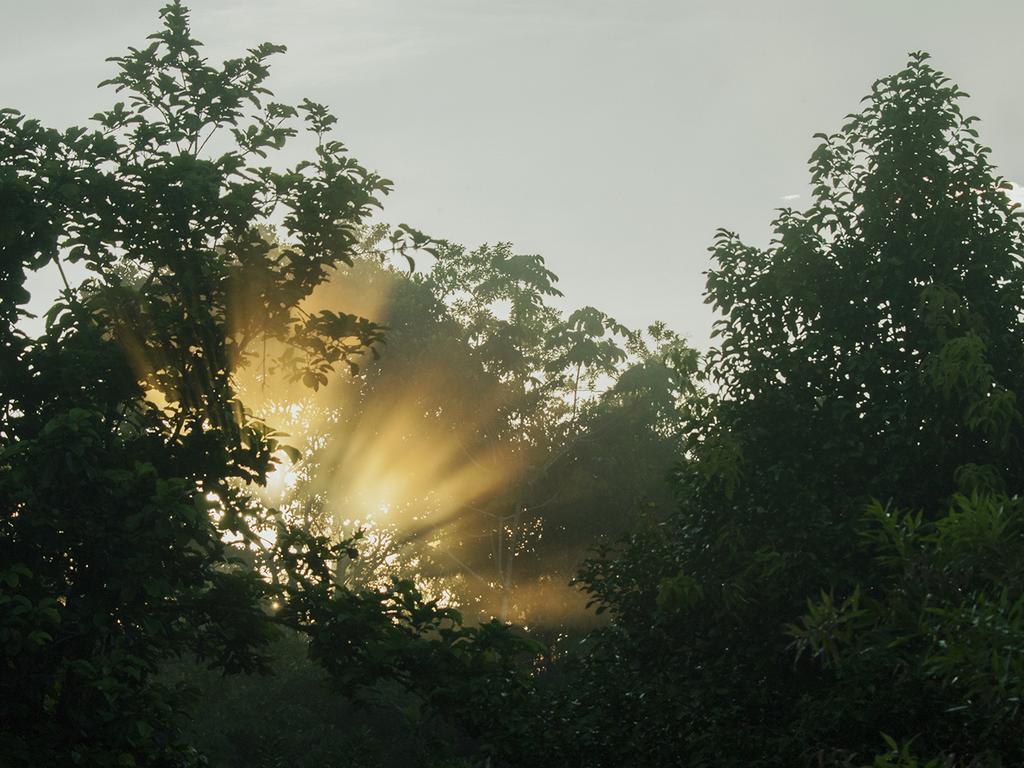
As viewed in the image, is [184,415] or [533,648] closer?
[533,648]

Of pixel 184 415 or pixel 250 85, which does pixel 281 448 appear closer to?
pixel 184 415

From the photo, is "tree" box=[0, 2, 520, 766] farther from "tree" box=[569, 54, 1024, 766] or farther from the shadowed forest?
"tree" box=[569, 54, 1024, 766]

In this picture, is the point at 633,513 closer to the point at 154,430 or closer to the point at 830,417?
the point at 830,417

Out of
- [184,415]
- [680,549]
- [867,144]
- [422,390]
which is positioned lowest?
[680,549]

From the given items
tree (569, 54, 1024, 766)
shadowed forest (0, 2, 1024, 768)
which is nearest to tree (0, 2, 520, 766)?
shadowed forest (0, 2, 1024, 768)

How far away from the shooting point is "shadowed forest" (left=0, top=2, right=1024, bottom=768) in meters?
11.4

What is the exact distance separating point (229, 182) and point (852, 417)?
898cm

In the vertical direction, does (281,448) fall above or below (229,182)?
→ below

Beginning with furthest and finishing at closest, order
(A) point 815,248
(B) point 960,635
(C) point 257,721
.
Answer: (C) point 257,721, (A) point 815,248, (B) point 960,635

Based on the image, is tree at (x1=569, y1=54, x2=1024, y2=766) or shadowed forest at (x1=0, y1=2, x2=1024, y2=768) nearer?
shadowed forest at (x1=0, y1=2, x2=1024, y2=768)

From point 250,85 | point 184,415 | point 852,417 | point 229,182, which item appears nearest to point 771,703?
point 852,417

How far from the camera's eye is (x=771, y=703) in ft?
45.5

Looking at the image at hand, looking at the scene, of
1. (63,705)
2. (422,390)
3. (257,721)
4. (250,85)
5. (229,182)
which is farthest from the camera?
(422,390)

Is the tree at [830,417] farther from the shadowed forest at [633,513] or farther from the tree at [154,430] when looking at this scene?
the tree at [154,430]
